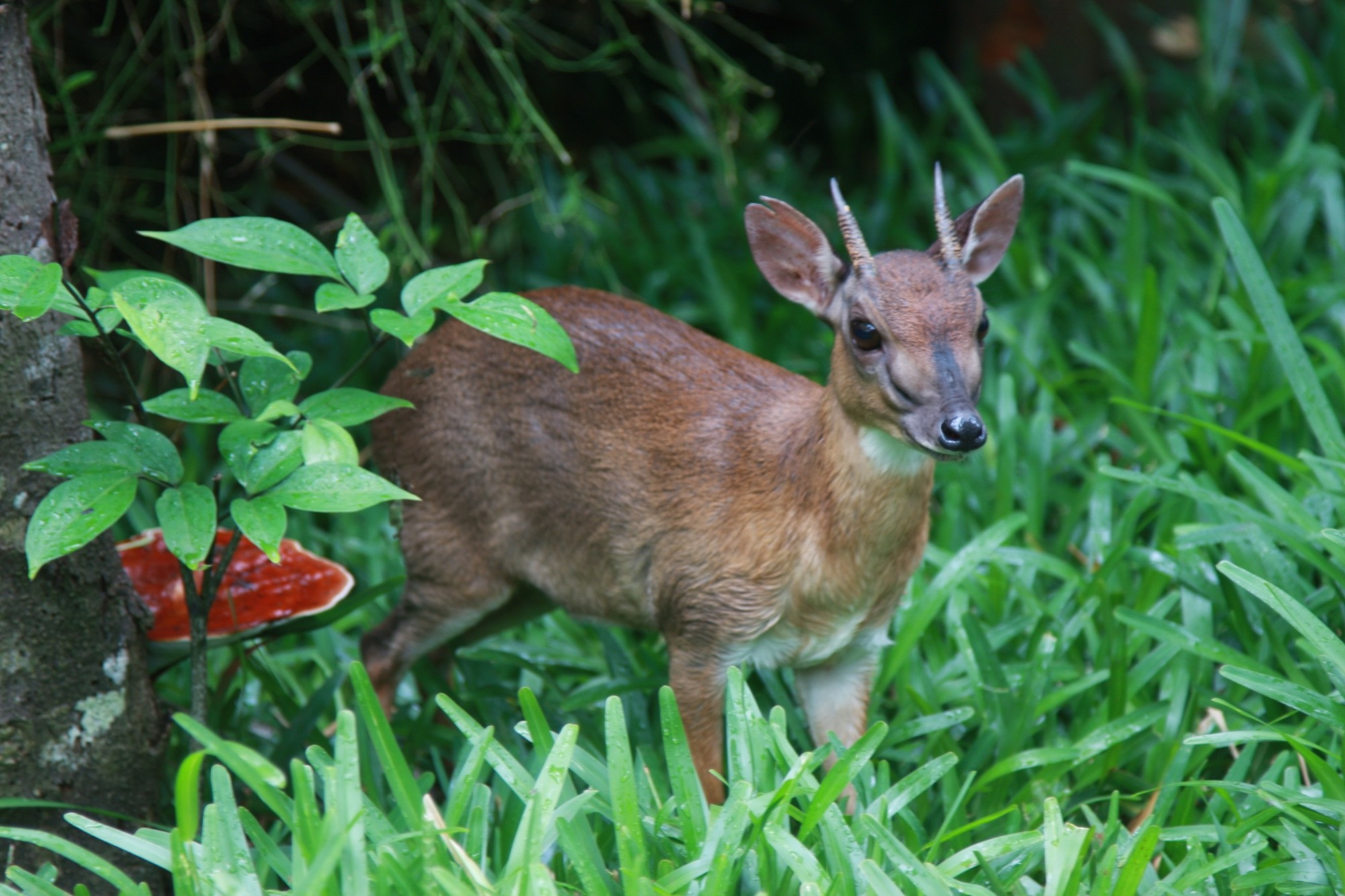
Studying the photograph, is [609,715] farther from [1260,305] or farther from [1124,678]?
[1260,305]

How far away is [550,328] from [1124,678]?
1.90 meters

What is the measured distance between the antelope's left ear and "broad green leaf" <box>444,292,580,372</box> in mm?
1033

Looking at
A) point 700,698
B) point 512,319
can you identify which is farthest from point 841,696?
point 512,319

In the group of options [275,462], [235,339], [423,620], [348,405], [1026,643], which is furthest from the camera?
[1026,643]

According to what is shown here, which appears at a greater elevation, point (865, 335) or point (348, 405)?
point (865, 335)

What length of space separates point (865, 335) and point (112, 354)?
1678 millimetres

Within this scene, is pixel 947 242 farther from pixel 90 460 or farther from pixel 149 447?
pixel 90 460

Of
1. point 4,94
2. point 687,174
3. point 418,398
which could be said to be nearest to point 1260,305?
point 418,398

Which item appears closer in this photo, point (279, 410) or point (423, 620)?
point (279, 410)

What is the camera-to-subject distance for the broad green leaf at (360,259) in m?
2.93

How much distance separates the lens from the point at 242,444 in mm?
2932

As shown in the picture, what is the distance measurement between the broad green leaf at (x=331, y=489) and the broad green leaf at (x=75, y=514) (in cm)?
30

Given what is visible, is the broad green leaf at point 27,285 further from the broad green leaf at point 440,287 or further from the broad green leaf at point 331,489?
the broad green leaf at point 440,287

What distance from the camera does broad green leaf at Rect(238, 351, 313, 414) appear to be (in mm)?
3080
